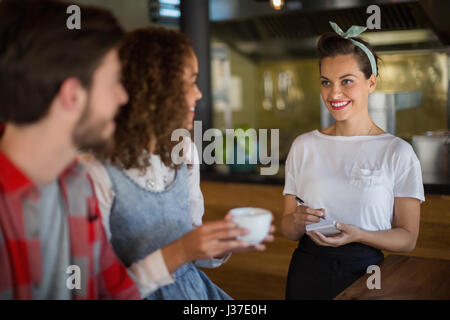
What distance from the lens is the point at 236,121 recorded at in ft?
18.3

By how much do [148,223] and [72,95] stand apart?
1.45ft

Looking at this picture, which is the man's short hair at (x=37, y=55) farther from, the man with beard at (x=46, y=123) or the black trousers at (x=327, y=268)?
the black trousers at (x=327, y=268)

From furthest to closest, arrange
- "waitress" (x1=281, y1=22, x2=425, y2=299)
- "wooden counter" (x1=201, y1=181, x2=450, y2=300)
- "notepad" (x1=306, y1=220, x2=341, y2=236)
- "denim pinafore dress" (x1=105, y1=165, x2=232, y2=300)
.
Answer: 1. "wooden counter" (x1=201, y1=181, x2=450, y2=300)
2. "waitress" (x1=281, y1=22, x2=425, y2=299)
3. "notepad" (x1=306, y1=220, x2=341, y2=236)
4. "denim pinafore dress" (x1=105, y1=165, x2=232, y2=300)

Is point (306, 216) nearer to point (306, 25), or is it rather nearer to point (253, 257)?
point (253, 257)

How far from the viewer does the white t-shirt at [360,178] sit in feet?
5.16

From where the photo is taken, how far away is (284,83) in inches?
209

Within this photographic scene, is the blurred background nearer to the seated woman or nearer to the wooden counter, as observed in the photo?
the wooden counter

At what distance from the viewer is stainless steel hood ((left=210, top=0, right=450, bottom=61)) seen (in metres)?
3.91

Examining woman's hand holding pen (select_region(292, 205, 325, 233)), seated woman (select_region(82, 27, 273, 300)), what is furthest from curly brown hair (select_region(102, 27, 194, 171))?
woman's hand holding pen (select_region(292, 205, 325, 233))

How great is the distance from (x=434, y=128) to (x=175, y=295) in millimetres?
3947

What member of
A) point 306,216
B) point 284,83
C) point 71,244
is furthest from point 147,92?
point 284,83

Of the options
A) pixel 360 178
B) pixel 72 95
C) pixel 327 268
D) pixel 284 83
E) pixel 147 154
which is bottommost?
pixel 327 268

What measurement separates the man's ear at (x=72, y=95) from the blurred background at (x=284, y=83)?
67.6 inches

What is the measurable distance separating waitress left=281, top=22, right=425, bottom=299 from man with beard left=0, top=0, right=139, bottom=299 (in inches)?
30.5
